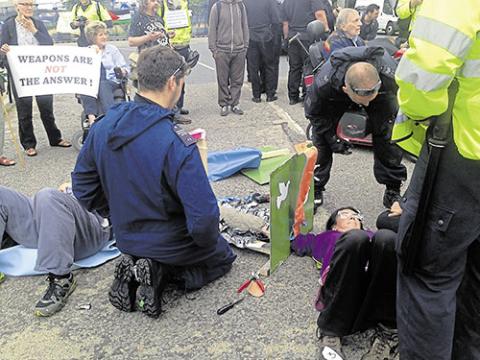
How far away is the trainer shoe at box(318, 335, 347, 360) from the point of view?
2.35 meters

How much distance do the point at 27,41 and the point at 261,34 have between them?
349cm

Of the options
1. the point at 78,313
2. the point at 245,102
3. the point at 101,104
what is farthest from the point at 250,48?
the point at 78,313

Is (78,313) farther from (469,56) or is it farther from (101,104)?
(101,104)

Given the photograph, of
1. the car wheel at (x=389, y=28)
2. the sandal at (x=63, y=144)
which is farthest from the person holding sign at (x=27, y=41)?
the car wheel at (x=389, y=28)

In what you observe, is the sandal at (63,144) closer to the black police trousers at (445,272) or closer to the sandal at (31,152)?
the sandal at (31,152)

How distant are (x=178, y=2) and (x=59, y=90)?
8.06 feet

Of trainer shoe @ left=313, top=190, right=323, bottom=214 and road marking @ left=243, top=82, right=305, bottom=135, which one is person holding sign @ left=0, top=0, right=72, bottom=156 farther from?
trainer shoe @ left=313, top=190, right=323, bottom=214

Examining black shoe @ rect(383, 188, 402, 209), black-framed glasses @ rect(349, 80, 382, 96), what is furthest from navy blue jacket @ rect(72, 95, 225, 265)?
black shoe @ rect(383, 188, 402, 209)

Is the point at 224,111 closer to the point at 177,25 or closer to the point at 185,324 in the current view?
the point at 177,25

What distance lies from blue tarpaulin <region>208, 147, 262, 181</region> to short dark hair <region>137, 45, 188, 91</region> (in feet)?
7.13

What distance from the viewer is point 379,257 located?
7.33 ft

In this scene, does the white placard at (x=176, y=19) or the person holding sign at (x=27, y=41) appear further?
the white placard at (x=176, y=19)

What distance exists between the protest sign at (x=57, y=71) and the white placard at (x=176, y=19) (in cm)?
165

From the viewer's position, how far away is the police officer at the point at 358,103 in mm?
3049
